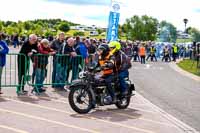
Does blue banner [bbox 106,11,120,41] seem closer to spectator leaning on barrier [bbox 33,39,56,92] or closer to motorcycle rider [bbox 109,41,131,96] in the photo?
spectator leaning on barrier [bbox 33,39,56,92]

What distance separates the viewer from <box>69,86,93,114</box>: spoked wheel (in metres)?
10.8

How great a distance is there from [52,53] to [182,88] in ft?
19.0

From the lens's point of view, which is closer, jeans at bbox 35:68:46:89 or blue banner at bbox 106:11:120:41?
jeans at bbox 35:68:46:89

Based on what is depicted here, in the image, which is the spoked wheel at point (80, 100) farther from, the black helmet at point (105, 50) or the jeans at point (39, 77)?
the jeans at point (39, 77)

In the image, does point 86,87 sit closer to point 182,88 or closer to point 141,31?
point 182,88

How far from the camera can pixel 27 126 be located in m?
9.05

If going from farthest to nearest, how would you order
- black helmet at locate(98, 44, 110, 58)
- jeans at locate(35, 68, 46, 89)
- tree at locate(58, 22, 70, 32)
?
tree at locate(58, 22, 70, 32) → jeans at locate(35, 68, 46, 89) → black helmet at locate(98, 44, 110, 58)

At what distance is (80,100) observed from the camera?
1080 cm

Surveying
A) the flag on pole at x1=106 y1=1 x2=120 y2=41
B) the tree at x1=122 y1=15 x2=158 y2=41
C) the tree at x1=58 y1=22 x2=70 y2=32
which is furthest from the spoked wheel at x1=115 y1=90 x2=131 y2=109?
the tree at x1=122 y1=15 x2=158 y2=41

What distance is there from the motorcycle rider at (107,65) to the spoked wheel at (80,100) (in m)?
0.61

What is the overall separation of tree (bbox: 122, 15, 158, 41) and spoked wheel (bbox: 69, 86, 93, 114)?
92.1 m

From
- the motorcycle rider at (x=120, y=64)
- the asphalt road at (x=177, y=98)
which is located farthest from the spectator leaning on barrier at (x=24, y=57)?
the asphalt road at (x=177, y=98)

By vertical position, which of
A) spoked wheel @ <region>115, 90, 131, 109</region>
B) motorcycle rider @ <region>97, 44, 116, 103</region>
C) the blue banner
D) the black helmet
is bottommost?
spoked wheel @ <region>115, 90, 131, 109</region>

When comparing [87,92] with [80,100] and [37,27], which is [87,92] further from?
[37,27]
